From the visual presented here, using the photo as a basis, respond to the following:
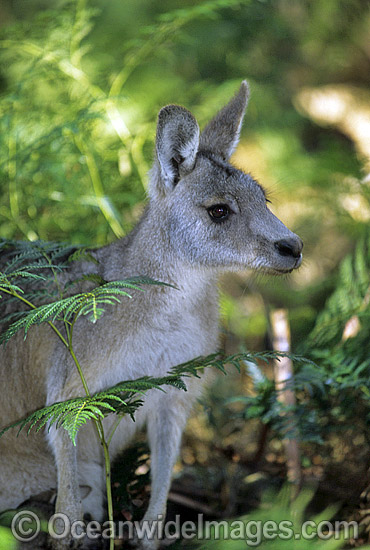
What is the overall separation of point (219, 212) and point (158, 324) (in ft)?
2.41

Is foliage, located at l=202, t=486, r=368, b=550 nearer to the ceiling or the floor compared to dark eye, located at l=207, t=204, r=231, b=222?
nearer to the floor

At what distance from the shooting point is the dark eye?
11.4ft

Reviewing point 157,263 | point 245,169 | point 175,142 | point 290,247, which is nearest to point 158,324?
point 157,263

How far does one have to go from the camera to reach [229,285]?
7473mm

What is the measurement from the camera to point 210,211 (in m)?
3.49

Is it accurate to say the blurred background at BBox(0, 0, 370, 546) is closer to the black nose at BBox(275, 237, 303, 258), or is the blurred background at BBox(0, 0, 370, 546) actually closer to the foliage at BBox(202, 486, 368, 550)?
the black nose at BBox(275, 237, 303, 258)

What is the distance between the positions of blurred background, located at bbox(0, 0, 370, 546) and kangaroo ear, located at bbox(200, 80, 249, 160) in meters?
0.88

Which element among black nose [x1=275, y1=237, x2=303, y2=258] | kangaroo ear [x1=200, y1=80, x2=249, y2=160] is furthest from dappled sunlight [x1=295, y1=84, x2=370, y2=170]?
black nose [x1=275, y1=237, x2=303, y2=258]

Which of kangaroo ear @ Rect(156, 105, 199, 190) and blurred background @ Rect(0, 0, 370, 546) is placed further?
blurred background @ Rect(0, 0, 370, 546)

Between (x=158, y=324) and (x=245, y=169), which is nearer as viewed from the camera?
(x=158, y=324)

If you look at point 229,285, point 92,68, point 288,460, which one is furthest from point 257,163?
point 288,460

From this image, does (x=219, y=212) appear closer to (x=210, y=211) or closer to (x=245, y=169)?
(x=210, y=211)

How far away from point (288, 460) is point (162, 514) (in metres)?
1.05

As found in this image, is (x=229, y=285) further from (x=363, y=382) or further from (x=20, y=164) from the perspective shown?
(x=363, y=382)
